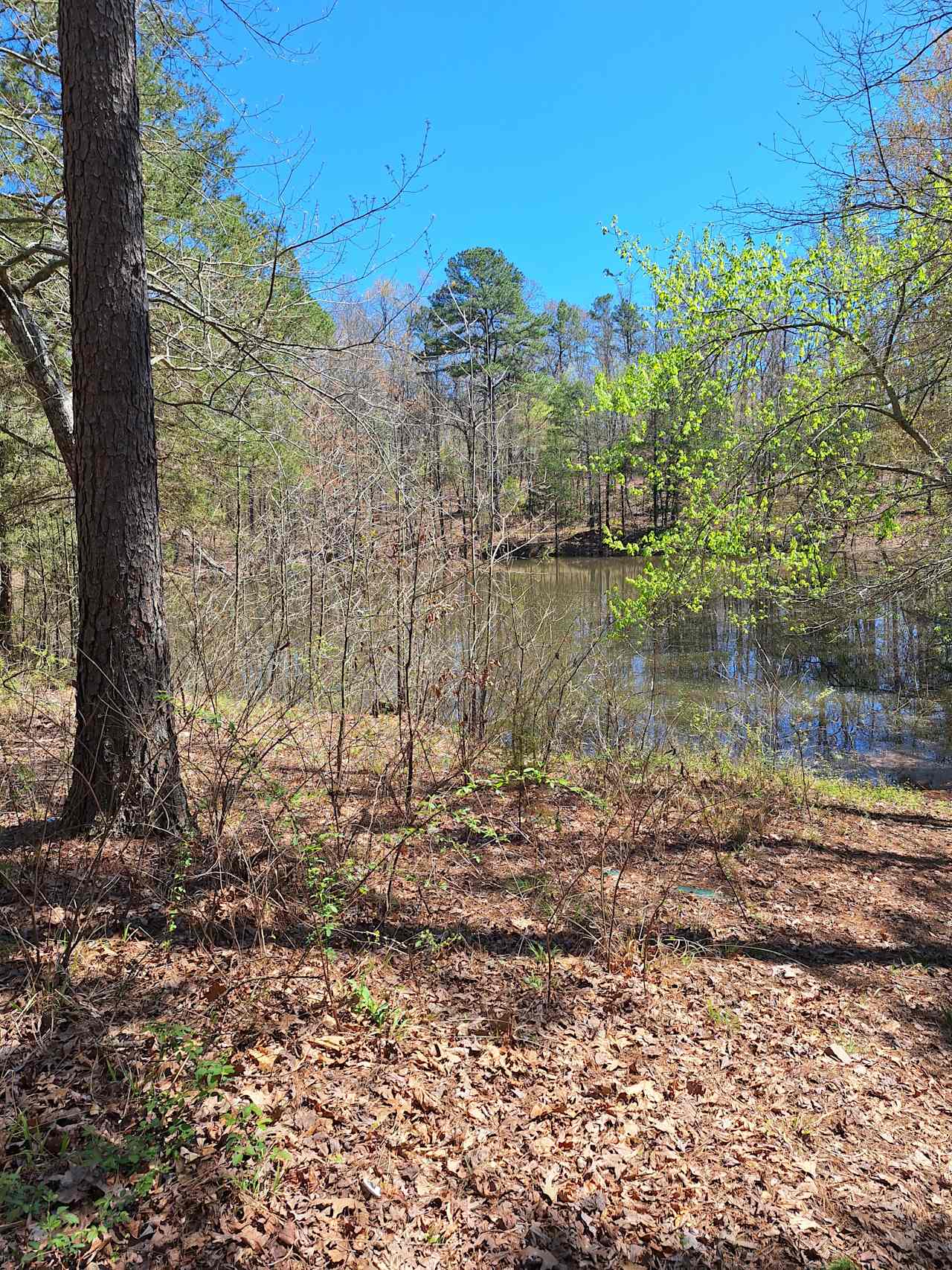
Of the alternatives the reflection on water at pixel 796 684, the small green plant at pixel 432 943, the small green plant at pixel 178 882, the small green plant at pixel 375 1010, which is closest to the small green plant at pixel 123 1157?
the small green plant at pixel 375 1010

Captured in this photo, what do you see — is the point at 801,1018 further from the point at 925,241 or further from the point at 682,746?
the point at 925,241

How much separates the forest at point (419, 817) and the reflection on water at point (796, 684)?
0.38 meters

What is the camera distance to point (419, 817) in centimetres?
492

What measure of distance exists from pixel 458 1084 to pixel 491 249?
37.8m

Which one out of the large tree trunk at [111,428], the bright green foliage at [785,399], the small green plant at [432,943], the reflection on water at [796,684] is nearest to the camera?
the small green plant at [432,943]

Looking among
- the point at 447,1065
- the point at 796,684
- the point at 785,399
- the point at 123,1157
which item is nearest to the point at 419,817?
the point at 447,1065

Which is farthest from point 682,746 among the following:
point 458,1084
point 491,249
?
point 491,249

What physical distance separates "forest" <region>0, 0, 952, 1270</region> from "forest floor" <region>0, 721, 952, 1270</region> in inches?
0.6

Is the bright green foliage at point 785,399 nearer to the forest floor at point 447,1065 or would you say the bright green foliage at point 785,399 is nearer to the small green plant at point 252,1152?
the forest floor at point 447,1065

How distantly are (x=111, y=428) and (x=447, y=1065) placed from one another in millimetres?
3280

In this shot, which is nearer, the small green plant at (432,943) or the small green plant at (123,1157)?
the small green plant at (123,1157)

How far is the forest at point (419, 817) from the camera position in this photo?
2.24m

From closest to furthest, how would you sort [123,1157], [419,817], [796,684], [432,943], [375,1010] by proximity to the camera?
[123,1157] < [375,1010] < [432,943] < [419,817] < [796,684]

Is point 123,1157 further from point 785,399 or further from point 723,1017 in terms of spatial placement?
point 785,399
